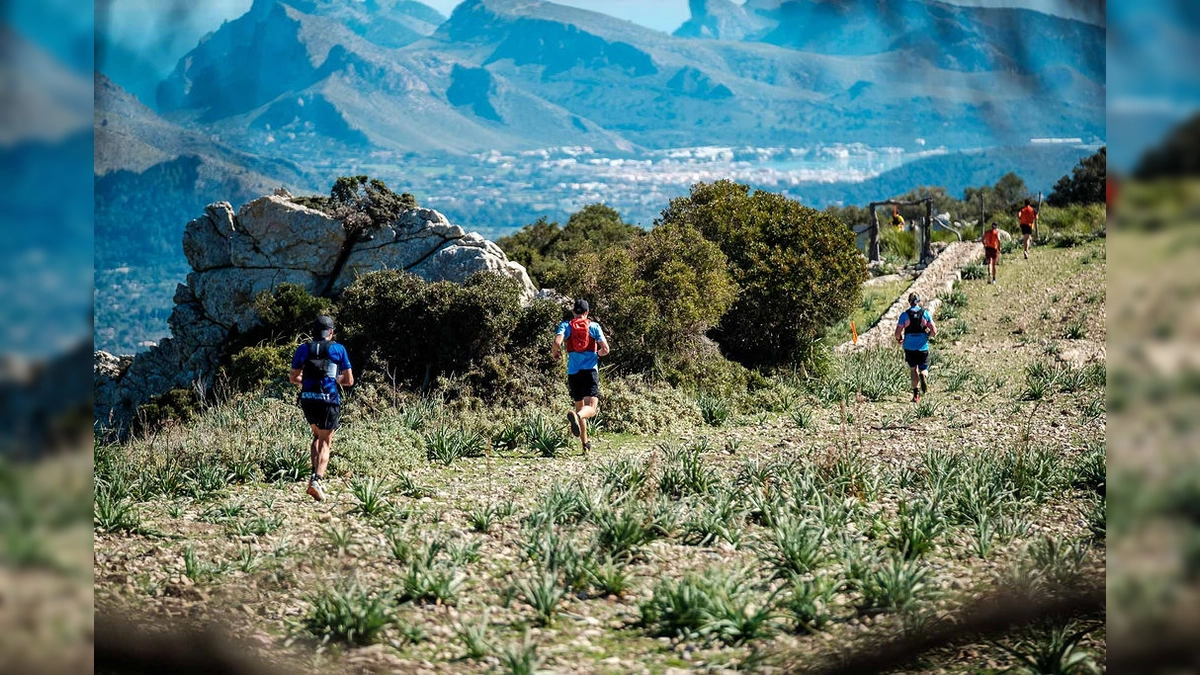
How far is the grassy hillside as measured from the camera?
17.3ft

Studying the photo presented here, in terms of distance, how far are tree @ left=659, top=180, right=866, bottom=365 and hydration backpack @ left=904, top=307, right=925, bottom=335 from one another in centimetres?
368

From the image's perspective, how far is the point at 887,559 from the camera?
245 inches

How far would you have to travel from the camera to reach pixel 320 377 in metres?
8.35

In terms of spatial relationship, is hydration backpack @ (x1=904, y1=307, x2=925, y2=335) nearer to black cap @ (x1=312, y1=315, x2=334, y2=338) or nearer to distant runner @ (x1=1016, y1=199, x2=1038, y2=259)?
black cap @ (x1=312, y1=315, x2=334, y2=338)

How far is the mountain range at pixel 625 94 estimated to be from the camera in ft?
10.4

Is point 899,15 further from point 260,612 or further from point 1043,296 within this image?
point 1043,296

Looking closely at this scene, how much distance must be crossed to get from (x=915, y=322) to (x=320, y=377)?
8.57 meters

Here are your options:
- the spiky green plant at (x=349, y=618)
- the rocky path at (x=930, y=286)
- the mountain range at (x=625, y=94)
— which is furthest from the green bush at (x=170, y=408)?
the rocky path at (x=930, y=286)

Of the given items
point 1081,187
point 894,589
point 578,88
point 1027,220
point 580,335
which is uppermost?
point 578,88

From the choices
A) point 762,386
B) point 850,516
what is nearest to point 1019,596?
point 850,516

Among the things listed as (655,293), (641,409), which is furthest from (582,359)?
(655,293)

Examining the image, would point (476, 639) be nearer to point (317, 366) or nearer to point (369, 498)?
point (369, 498)

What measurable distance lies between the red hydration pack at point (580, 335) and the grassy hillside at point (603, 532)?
1152mm

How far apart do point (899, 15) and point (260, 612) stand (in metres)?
4.68
